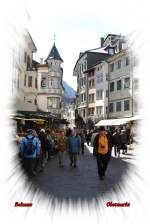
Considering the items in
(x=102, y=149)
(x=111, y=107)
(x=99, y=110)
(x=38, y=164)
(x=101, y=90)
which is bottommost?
(x=38, y=164)

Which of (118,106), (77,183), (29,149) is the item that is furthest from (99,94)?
(77,183)

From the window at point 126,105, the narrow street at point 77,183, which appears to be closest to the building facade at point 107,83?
the window at point 126,105

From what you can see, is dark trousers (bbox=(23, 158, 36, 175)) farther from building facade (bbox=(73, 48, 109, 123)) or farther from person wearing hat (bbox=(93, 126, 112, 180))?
building facade (bbox=(73, 48, 109, 123))

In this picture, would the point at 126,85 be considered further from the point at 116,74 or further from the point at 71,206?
the point at 71,206

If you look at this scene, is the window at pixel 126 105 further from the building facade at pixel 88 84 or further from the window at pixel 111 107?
the building facade at pixel 88 84

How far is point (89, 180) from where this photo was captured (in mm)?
9805

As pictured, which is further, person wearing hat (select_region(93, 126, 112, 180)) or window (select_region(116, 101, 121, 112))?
window (select_region(116, 101, 121, 112))

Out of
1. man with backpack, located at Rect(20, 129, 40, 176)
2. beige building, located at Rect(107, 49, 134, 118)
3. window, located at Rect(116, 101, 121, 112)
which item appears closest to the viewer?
man with backpack, located at Rect(20, 129, 40, 176)

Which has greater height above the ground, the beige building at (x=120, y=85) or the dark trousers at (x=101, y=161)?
the beige building at (x=120, y=85)

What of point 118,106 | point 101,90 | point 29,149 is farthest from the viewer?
point 101,90

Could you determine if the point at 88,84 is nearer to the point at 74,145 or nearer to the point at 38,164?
the point at 74,145

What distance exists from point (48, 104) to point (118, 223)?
1389 centimetres

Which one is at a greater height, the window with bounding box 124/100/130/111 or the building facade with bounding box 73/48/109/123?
the building facade with bounding box 73/48/109/123

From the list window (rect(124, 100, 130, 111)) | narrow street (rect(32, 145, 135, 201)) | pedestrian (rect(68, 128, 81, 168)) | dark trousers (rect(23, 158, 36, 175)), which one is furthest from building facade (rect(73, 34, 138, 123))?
dark trousers (rect(23, 158, 36, 175))
